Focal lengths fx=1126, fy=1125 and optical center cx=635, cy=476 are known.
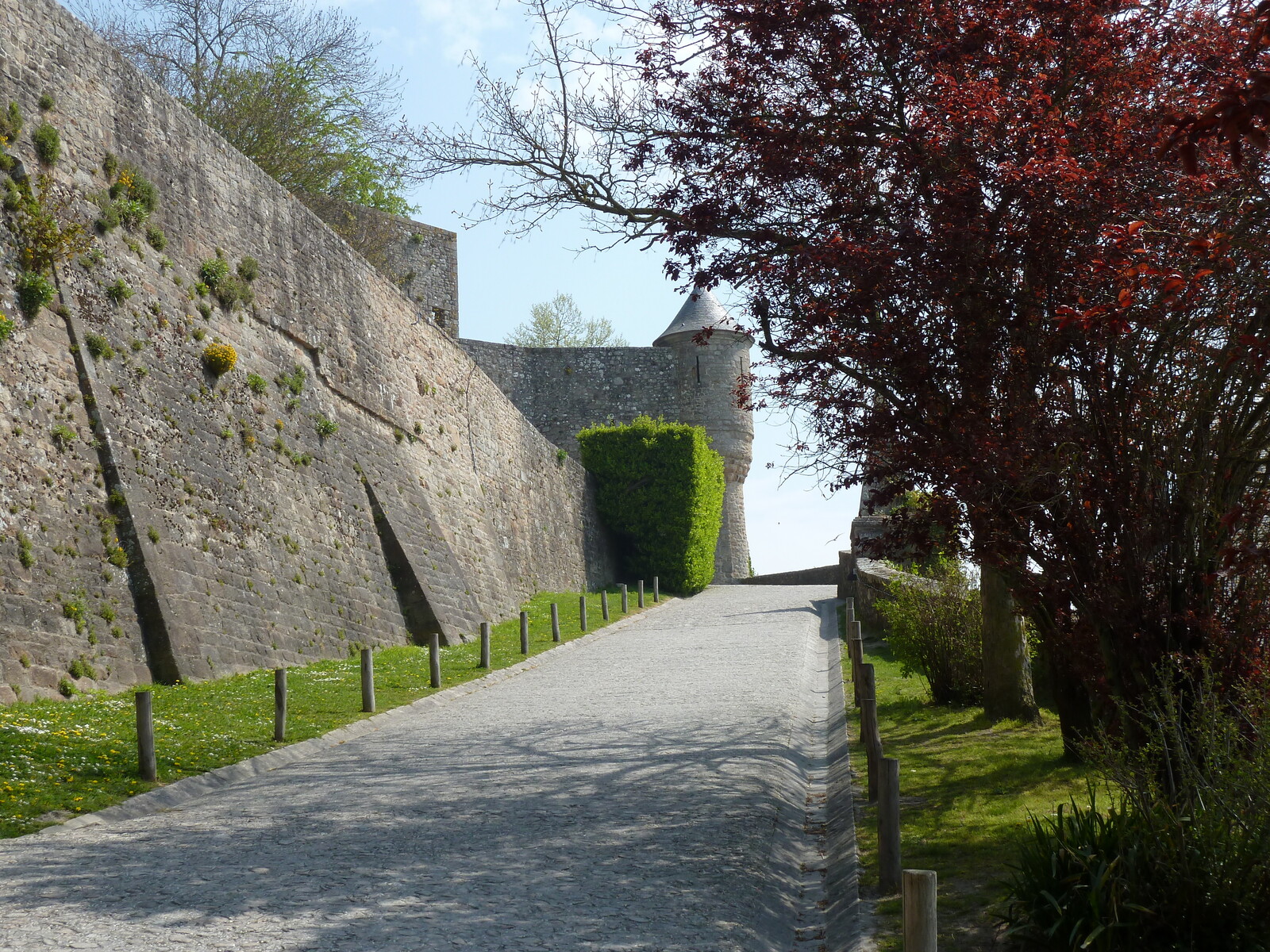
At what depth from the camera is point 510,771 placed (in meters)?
7.91

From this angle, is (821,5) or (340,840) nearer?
(340,840)

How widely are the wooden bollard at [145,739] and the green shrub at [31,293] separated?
15.9ft

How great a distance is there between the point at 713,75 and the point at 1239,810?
7.02m

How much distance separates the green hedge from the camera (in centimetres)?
3122

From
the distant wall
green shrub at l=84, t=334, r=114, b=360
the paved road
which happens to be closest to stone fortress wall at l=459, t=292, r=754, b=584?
the distant wall

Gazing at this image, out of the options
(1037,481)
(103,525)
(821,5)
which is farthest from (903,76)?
(103,525)

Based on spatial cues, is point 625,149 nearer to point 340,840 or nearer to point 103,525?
point 103,525

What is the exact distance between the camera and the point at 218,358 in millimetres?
13445

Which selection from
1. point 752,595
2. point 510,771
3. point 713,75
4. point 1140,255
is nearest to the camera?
point 1140,255

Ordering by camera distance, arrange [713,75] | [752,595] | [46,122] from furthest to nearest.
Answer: [752,595]
[46,122]
[713,75]

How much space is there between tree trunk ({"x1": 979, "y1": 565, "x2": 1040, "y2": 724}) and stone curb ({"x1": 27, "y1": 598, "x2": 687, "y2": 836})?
17.6ft

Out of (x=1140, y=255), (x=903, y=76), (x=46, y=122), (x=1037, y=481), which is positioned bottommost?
(x=1037, y=481)

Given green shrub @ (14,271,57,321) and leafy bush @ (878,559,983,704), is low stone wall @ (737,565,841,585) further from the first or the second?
green shrub @ (14,271,57,321)

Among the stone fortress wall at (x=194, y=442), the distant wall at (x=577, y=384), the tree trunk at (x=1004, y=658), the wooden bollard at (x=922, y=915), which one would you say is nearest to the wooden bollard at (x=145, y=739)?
the stone fortress wall at (x=194, y=442)
